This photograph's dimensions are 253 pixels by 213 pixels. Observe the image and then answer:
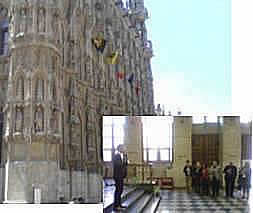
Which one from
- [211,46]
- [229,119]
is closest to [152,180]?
[229,119]

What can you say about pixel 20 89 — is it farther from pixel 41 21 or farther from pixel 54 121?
pixel 41 21

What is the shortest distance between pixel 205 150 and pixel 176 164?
0.29 metres

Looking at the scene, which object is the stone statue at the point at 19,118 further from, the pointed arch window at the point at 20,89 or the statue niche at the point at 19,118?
the pointed arch window at the point at 20,89

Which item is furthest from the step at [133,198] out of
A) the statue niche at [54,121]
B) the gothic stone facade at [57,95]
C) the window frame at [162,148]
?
the statue niche at [54,121]

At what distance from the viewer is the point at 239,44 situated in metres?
4.90

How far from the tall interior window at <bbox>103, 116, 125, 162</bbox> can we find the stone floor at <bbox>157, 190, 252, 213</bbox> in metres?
0.59

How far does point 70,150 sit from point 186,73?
1425 mm

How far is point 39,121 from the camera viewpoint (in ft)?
16.4

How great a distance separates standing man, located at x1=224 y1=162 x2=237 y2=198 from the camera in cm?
433

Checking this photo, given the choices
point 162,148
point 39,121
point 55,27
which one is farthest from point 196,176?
point 55,27

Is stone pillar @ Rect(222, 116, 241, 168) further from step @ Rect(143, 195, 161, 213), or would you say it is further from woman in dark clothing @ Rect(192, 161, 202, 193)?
step @ Rect(143, 195, 161, 213)

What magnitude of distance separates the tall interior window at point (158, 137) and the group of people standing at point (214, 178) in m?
0.22

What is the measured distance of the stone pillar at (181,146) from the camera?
4.41m

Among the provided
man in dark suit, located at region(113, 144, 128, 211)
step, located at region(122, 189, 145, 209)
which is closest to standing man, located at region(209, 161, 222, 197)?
step, located at region(122, 189, 145, 209)
